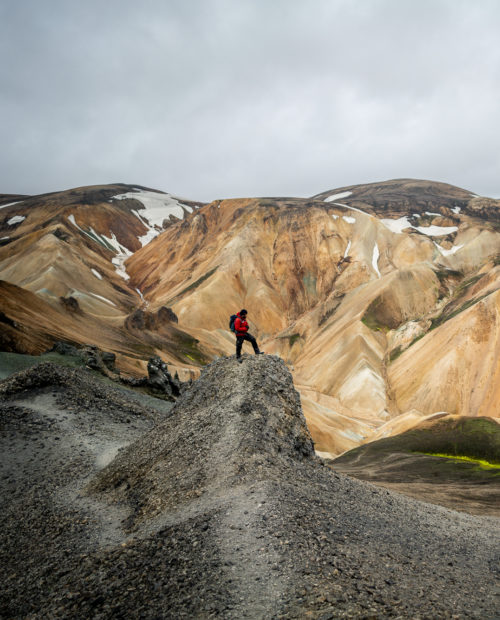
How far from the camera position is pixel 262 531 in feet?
27.5

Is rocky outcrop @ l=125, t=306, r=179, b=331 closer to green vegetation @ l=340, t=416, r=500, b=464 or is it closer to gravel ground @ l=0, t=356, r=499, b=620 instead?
green vegetation @ l=340, t=416, r=500, b=464

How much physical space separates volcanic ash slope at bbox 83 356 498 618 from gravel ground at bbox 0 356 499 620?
0.04 meters

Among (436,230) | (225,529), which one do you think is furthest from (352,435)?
(436,230)

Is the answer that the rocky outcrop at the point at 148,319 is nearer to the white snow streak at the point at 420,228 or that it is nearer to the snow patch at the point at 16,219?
the white snow streak at the point at 420,228

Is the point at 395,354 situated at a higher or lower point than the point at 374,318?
lower

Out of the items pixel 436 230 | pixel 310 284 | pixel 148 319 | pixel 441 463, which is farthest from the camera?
pixel 436 230

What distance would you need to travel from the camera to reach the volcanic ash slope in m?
6.83

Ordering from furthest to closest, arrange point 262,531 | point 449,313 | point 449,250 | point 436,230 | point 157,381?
point 436,230 < point 449,250 < point 449,313 < point 157,381 < point 262,531

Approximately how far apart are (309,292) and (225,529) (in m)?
103

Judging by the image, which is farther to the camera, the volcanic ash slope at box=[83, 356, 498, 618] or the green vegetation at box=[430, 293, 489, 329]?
the green vegetation at box=[430, 293, 489, 329]

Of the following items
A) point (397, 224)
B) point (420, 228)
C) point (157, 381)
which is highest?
point (397, 224)

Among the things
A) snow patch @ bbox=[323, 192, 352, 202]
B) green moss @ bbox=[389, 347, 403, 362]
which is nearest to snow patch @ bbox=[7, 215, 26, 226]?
snow patch @ bbox=[323, 192, 352, 202]

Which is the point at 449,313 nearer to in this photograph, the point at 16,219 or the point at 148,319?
the point at 148,319

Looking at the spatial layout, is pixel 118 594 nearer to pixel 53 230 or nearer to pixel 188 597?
pixel 188 597
